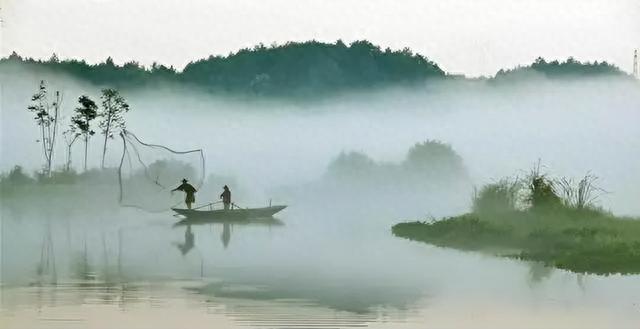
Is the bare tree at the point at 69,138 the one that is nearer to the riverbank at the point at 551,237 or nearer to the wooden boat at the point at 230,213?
the wooden boat at the point at 230,213

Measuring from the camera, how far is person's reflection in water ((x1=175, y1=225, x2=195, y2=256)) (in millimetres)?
13745

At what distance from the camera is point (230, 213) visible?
647 inches

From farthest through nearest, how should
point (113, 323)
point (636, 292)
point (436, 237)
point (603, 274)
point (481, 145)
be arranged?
point (436, 237), point (481, 145), point (603, 274), point (636, 292), point (113, 323)

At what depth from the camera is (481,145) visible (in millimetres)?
13359

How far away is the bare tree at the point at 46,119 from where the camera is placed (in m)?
12.8

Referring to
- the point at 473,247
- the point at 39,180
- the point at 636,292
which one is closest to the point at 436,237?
the point at 473,247

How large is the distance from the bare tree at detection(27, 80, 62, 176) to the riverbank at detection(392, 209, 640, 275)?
5.17m

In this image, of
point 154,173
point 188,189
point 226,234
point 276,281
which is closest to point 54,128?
point 154,173

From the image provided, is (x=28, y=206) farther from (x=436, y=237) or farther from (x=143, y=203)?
(x=436, y=237)

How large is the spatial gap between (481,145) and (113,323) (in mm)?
5906

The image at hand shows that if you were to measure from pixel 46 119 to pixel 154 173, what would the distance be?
2384 millimetres

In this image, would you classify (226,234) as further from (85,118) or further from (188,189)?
(85,118)

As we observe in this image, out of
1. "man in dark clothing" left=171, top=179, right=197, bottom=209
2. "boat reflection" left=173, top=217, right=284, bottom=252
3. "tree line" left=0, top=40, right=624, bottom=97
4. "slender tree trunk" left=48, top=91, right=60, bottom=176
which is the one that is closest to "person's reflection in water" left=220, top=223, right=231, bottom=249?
"boat reflection" left=173, top=217, right=284, bottom=252

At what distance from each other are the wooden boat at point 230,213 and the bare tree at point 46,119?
9.55 ft
